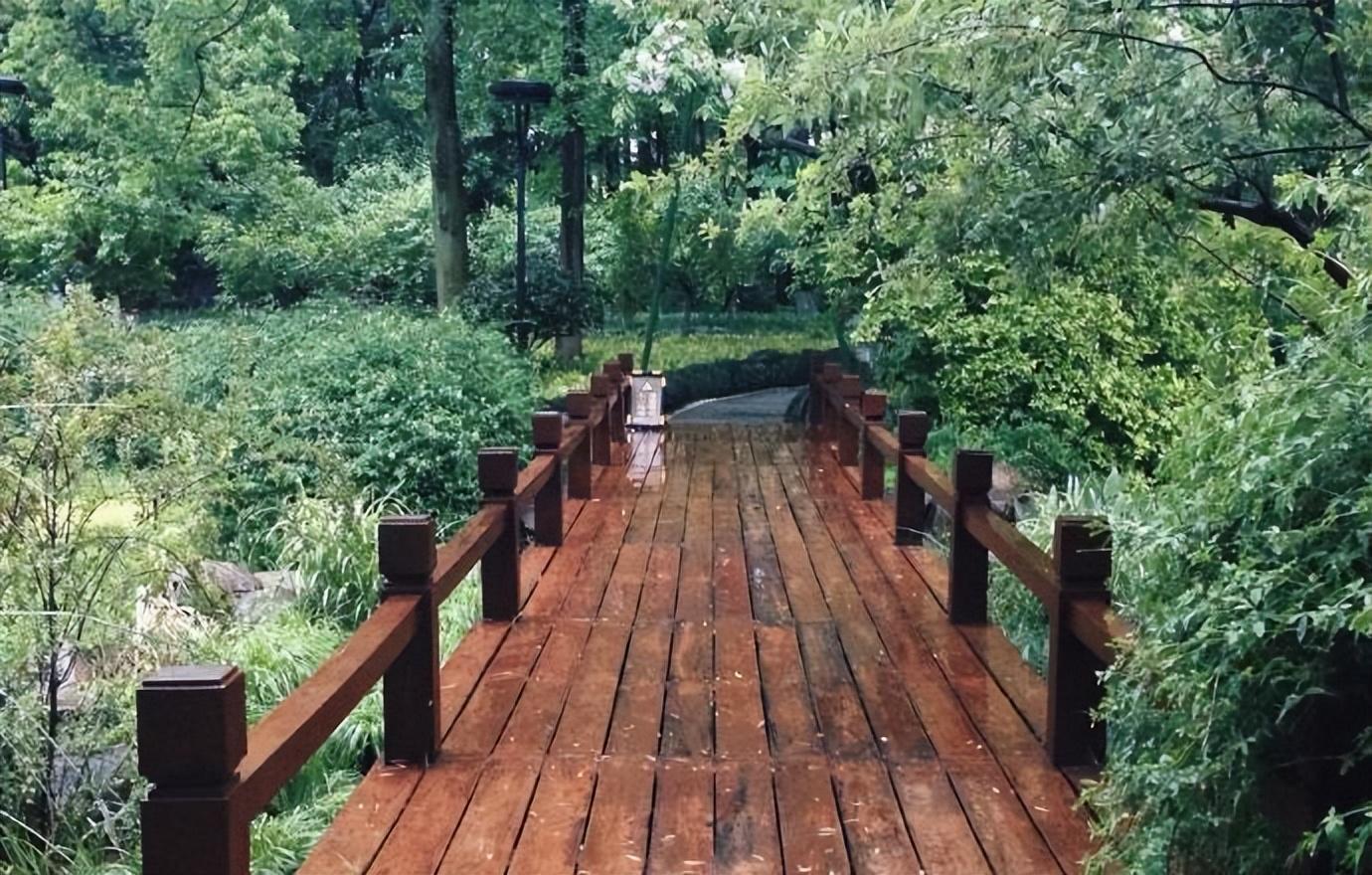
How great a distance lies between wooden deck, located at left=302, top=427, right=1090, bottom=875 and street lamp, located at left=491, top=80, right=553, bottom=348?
6828 mm

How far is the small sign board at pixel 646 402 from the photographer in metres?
12.4

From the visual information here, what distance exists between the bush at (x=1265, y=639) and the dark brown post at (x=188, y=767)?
160 cm

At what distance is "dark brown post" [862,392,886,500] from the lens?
8391mm

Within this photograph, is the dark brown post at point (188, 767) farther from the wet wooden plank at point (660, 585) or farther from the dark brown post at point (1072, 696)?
the wet wooden plank at point (660, 585)

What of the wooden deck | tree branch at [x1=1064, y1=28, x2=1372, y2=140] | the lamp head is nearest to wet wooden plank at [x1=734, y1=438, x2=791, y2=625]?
the wooden deck

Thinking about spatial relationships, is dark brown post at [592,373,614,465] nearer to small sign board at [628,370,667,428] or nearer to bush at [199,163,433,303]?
small sign board at [628,370,667,428]

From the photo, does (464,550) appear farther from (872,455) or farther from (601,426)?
(601,426)

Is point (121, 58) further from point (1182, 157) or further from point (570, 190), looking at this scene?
point (1182, 157)

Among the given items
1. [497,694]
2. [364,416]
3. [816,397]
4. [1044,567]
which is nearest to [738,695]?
[497,694]

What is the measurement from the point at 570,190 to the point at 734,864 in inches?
597

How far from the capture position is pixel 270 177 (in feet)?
63.4

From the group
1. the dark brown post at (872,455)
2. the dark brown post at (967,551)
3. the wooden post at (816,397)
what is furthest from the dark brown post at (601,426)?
the dark brown post at (967,551)

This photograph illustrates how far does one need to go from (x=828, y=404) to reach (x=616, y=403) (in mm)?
1966

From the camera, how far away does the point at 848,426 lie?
1034 cm
